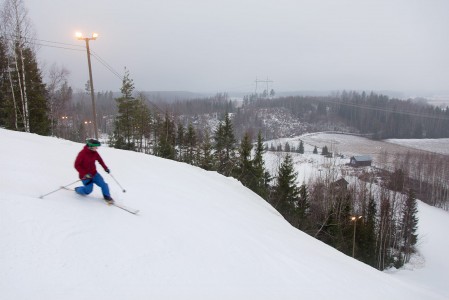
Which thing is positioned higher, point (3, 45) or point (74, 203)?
point (3, 45)

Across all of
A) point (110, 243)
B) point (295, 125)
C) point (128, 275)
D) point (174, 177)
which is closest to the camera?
point (128, 275)

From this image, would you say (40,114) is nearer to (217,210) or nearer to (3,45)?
(3,45)

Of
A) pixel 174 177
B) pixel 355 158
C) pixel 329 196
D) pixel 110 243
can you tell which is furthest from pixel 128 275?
pixel 355 158

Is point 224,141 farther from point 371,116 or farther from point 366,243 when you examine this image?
point 371,116

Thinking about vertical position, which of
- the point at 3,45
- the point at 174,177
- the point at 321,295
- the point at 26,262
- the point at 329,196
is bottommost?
the point at 329,196

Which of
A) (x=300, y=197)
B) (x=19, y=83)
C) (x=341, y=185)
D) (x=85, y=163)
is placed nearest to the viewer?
(x=85, y=163)

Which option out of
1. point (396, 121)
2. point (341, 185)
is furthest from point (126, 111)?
point (396, 121)

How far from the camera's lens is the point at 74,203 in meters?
7.10

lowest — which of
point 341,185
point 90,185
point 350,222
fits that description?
point 350,222

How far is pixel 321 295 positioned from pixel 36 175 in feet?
27.5

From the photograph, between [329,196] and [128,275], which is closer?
[128,275]

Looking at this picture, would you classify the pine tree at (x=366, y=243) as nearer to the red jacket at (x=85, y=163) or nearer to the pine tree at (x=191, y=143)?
Result: the pine tree at (x=191, y=143)

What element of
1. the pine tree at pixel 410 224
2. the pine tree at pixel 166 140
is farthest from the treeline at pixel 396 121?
the pine tree at pixel 166 140

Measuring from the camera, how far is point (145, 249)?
6129 mm
